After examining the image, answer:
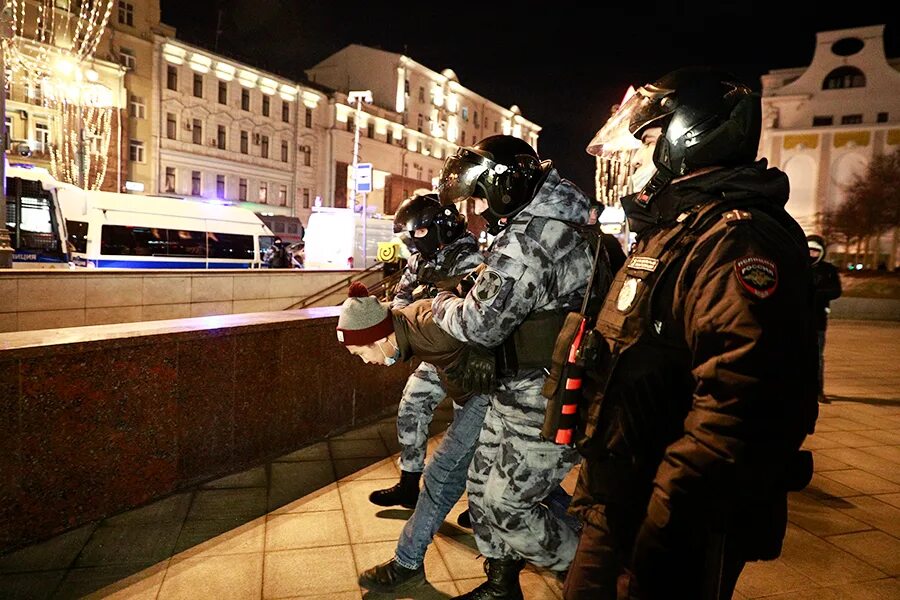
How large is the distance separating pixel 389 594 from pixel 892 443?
5.80 metres

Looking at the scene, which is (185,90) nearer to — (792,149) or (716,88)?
(716,88)

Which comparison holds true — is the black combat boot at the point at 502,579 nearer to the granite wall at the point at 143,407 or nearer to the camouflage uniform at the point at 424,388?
the camouflage uniform at the point at 424,388

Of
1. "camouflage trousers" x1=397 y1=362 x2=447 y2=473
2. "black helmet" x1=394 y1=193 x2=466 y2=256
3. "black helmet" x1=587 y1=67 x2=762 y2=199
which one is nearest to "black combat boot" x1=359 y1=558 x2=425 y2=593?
"camouflage trousers" x1=397 y1=362 x2=447 y2=473

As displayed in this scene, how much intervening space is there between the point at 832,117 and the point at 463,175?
186 ft

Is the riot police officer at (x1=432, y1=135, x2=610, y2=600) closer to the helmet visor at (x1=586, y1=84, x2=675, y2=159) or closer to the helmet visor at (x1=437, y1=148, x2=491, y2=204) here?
the helmet visor at (x1=437, y1=148, x2=491, y2=204)

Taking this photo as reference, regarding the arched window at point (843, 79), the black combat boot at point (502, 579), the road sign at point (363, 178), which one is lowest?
the black combat boot at point (502, 579)

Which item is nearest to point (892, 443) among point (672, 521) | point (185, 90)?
point (672, 521)

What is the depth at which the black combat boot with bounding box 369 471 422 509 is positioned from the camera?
4133 mm

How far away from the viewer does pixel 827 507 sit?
14.1ft

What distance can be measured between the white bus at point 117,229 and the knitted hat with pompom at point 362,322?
44.3 ft

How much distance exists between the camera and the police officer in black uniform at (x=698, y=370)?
4.58ft

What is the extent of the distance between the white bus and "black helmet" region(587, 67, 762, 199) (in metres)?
14.7

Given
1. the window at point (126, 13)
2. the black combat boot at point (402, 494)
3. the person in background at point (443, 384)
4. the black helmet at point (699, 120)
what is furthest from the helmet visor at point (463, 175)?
the window at point (126, 13)

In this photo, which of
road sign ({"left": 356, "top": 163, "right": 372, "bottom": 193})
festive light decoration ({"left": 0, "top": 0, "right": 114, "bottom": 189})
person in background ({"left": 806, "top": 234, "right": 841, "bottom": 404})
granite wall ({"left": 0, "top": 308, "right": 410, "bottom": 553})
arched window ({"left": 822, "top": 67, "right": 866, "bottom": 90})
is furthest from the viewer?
arched window ({"left": 822, "top": 67, "right": 866, "bottom": 90})
